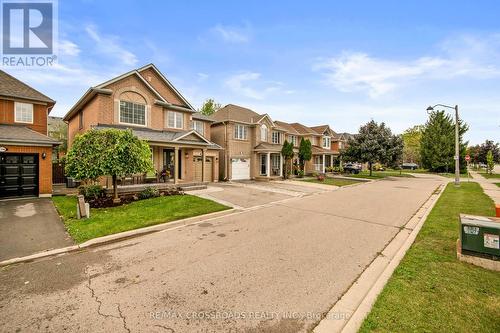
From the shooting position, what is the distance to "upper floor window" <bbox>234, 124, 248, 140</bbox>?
84.0ft

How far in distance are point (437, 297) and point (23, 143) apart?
60.4 feet

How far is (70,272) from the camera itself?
207 inches

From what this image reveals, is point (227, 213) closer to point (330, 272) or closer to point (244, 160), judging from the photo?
point (330, 272)

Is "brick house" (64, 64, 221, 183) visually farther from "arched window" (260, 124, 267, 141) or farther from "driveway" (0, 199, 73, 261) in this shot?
"arched window" (260, 124, 267, 141)

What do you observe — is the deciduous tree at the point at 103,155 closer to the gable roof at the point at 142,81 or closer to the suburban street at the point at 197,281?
the suburban street at the point at 197,281

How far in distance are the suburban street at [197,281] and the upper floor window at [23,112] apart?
1439 centimetres

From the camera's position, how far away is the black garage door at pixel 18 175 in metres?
13.0

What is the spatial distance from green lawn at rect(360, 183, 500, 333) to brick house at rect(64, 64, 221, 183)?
44.7ft

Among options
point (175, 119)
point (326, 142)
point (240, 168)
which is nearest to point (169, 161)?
point (175, 119)

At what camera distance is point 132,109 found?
17.9 metres

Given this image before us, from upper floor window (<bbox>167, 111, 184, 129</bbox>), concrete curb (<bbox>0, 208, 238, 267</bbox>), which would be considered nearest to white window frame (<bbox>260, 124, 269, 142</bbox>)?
upper floor window (<bbox>167, 111, 184, 129</bbox>)

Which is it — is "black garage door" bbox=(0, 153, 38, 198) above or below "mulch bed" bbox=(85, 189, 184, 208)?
above

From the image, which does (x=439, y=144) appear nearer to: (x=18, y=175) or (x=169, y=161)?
(x=169, y=161)

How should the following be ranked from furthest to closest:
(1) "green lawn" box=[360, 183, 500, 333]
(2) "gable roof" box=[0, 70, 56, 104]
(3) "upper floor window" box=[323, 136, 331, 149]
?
(3) "upper floor window" box=[323, 136, 331, 149], (2) "gable roof" box=[0, 70, 56, 104], (1) "green lawn" box=[360, 183, 500, 333]
